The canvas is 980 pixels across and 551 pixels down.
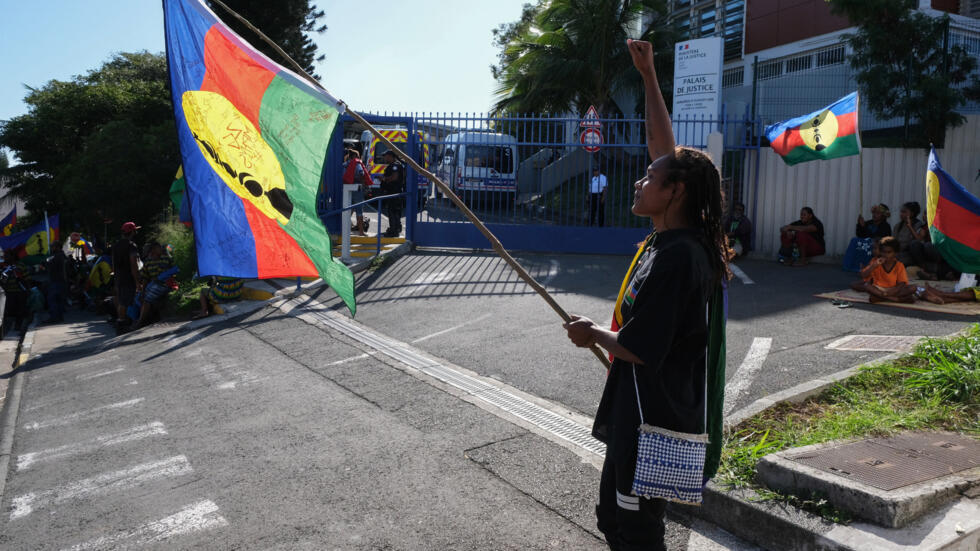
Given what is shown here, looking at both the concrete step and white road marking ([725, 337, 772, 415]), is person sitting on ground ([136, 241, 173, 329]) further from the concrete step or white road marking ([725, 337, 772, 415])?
the concrete step

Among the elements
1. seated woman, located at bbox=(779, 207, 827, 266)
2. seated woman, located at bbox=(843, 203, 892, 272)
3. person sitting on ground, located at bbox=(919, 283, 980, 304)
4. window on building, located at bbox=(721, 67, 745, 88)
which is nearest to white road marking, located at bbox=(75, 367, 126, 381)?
person sitting on ground, located at bbox=(919, 283, 980, 304)

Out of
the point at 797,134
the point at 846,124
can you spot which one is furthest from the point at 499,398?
the point at 797,134

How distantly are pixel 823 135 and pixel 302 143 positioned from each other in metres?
9.70

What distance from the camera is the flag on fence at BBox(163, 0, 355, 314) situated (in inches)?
140

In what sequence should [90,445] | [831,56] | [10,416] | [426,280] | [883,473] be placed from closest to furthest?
1. [883,473]
2. [90,445]
3. [10,416]
4. [426,280]
5. [831,56]

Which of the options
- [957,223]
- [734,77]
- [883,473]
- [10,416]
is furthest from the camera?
[734,77]

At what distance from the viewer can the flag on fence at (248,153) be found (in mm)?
3551

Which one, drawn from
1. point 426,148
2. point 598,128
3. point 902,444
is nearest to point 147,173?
point 426,148

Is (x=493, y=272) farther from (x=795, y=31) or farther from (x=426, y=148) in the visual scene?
(x=795, y=31)

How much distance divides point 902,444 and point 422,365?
4204 mm

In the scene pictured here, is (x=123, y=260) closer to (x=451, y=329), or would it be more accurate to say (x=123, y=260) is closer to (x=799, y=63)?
(x=451, y=329)

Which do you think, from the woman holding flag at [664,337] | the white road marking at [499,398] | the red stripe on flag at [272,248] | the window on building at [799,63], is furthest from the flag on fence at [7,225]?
the woman holding flag at [664,337]

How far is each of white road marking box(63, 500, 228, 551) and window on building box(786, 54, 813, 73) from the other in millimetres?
21761

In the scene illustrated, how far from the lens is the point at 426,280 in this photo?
11.6 metres
